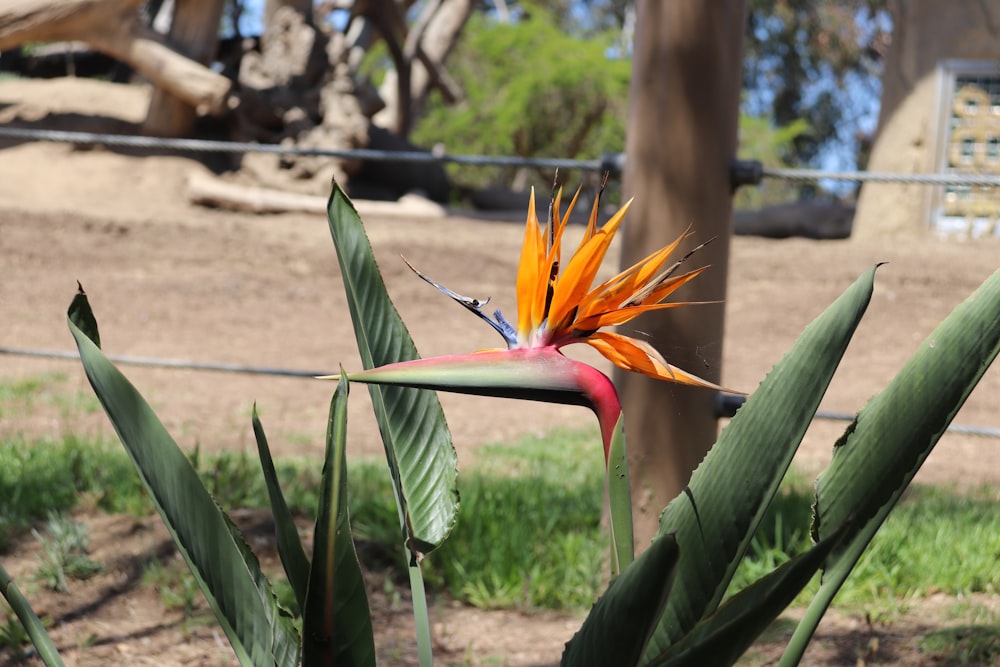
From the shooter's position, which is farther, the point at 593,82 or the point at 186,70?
the point at 593,82

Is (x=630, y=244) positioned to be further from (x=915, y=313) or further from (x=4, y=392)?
(x=915, y=313)

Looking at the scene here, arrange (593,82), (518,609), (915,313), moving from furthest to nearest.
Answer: (593,82), (915,313), (518,609)

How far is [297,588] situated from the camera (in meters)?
0.93

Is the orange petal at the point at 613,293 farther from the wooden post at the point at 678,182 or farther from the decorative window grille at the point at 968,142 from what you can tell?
the decorative window grille at the point at 968,142

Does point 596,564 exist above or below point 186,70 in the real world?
below

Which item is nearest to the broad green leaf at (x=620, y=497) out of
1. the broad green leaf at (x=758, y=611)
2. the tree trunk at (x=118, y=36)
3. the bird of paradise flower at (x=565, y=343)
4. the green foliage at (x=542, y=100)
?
the bird of paradise flower at (x=565, y=343)

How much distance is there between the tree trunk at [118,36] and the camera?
24.9ft

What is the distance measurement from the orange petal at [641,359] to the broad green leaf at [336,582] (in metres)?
0.20

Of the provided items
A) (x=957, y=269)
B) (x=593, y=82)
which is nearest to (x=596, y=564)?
(x=957, y=269)

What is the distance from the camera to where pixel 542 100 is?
13414 millimetres

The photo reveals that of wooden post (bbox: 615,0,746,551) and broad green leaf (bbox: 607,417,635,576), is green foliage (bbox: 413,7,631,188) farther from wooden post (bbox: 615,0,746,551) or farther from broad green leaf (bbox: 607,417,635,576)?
broad green leaf (bbox: 607,417,635,576)

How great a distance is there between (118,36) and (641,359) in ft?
27.7

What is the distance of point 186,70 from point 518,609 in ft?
24.7

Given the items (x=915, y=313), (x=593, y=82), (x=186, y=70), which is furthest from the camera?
(x=593, y=82)
